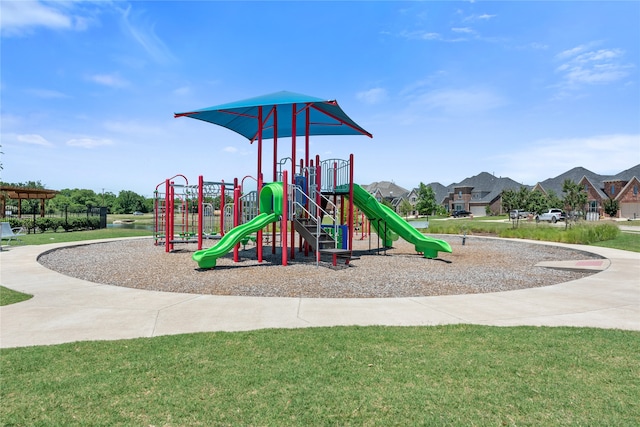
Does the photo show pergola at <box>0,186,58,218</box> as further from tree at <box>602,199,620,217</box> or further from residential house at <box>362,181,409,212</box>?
residential house at <box>362,181,409,212</box>

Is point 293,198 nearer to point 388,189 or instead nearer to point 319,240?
point 319,240

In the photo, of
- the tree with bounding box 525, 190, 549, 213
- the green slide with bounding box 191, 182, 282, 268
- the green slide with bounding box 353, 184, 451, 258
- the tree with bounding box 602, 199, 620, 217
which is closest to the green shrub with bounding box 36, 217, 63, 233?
the green slide with bounding box 191, 182, 282, 268

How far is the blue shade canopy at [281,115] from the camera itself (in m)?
11.7

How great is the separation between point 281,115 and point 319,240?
236 inches

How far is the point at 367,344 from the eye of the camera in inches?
180

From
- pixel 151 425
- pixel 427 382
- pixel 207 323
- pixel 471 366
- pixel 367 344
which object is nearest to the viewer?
pixel 151 425

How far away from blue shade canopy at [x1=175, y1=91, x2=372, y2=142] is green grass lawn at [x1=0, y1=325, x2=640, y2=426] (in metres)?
8.02

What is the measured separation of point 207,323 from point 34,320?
254 centimetres

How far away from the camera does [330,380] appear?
11.8ft

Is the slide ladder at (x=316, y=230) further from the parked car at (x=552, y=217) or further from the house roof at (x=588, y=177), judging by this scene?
the house roof at (x=588, y=177)

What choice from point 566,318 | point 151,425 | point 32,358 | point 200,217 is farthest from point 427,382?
point 200,217

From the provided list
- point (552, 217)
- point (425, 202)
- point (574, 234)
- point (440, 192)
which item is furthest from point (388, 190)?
point (574, 234)

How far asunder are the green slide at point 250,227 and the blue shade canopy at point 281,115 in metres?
2.07

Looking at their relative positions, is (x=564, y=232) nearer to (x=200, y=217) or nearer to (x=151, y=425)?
(x=200, y=217)
